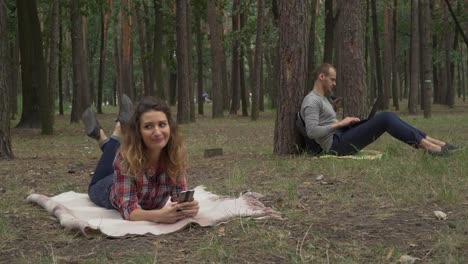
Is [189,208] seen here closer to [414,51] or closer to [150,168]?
[150,168]

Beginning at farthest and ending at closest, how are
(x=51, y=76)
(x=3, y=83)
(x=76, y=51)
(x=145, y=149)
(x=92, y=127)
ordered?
(x=76, y=51), (x=51, y=76), (x=3, y=83), (x=92, y=127), (x=145, y=149)

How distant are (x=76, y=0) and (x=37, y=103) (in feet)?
10.7

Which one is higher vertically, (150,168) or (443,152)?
(150,168)

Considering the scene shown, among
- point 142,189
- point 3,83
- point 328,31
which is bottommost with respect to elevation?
point 142,189

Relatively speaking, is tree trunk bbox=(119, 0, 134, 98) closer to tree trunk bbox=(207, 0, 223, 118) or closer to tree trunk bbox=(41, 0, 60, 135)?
tree trunk bbox=(207, 0, 223, 118)

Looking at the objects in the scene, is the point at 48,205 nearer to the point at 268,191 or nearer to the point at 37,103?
the point at 268,191

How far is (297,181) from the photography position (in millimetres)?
6016

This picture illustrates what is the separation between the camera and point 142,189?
437 centimetres

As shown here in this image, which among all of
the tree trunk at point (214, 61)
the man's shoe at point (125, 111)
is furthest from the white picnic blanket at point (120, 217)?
the tree trunk at point (214, 61)

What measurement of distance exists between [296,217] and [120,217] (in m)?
1.37

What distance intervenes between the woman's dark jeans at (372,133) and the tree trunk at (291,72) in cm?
72

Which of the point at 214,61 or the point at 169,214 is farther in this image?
the point at 214,61

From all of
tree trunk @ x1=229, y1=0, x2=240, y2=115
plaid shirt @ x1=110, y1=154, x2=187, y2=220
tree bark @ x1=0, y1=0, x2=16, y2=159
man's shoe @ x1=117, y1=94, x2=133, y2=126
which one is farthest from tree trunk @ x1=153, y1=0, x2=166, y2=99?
plaid shirt @ x1=110, y1=154, x2=187, y2=220

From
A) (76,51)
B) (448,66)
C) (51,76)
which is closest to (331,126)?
(51,76)
